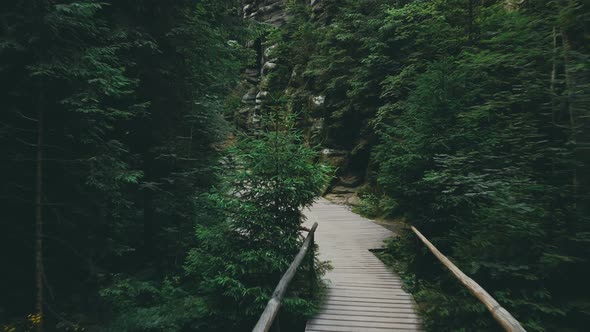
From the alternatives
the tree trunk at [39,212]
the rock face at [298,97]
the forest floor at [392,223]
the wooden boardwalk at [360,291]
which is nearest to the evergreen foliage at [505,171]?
the wooden boardwalk at [360,291]

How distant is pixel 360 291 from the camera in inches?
275

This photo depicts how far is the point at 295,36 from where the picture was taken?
2662 cm

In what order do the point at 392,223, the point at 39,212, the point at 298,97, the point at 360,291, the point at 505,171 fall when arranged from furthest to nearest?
the point at 298,97 → the point at 392,223 → the point at 360,291 → the point at 39,212 → the point at 505,171

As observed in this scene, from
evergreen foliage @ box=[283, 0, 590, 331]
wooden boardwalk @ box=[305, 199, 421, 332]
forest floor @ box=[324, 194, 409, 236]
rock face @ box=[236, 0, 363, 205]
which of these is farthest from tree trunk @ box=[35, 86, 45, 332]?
forest floor @ box=[324, 194, 409, 236]

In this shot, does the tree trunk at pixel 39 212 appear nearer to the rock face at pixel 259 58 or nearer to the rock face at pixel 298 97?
the rock face at pixel 298 97

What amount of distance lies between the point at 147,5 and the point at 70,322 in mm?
8125

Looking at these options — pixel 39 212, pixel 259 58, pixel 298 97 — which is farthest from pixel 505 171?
pixel 259 58

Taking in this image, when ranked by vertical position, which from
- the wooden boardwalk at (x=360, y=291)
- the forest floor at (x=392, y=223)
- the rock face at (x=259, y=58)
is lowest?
the wooden boardwalk at (x=360, y=291)

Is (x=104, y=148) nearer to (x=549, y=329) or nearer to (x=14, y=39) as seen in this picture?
(x=14, y=39)

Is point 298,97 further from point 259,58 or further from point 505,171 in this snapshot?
point 505,171

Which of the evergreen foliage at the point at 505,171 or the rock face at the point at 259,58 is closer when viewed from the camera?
the evergreen foliage at the point at 505,171

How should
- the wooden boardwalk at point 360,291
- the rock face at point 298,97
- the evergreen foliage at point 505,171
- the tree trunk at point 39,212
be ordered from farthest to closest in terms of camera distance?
the rock face at point 298,97
the tree trunk at point 39,212
the wooden boardwalk at point 360,291
the evergreen foliage at point 505,171

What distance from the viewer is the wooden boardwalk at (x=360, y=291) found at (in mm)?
5711

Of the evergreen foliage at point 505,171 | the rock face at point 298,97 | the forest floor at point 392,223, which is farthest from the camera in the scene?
the rock face at point 298,97
